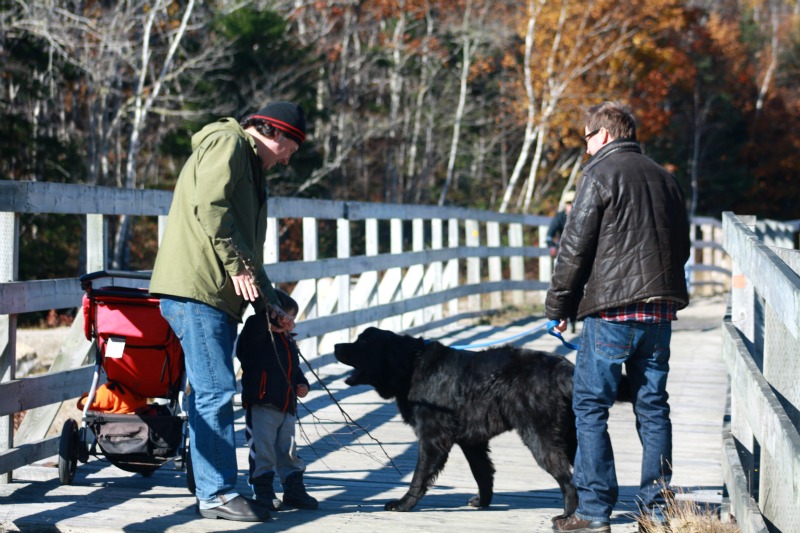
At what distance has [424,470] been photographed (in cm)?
452

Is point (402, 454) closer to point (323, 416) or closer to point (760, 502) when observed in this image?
point (323, 416)

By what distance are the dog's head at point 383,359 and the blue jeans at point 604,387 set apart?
2.98 feet


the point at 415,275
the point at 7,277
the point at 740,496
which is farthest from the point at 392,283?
the point at 740,496

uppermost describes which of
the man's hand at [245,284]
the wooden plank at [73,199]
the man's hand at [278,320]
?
the wooden plank at [73,199]

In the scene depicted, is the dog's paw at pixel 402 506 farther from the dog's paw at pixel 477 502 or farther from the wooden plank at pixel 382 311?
the wooden plank at pixel 382 311

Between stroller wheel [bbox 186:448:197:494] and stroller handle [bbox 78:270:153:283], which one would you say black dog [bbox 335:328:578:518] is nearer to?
stroller wheel [bbox 186:448:197:494]

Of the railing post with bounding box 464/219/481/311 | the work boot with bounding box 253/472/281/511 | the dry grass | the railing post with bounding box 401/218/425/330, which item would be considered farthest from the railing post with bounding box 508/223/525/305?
the dry grass

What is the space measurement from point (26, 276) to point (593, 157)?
46.3 feet

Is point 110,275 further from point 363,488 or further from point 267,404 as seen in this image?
point 363,488

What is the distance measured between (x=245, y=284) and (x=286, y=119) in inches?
28.1

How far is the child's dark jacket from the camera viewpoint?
4.39m

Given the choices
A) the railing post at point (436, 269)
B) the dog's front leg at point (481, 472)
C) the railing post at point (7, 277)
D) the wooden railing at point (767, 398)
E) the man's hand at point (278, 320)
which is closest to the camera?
the wooden railing at point (767, 398)

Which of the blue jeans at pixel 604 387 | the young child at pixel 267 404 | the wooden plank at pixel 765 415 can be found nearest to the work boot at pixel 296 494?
the young child at pixel 267 404

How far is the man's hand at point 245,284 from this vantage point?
4.07 meters
